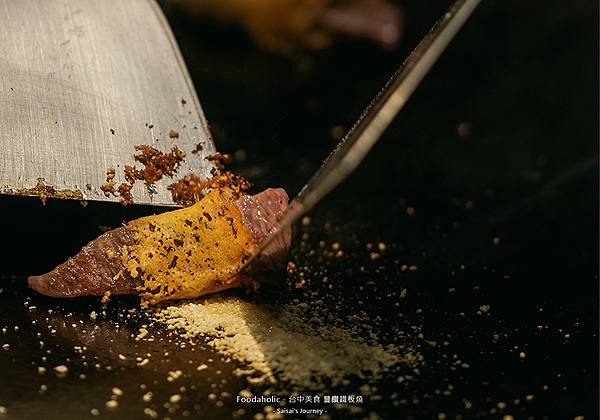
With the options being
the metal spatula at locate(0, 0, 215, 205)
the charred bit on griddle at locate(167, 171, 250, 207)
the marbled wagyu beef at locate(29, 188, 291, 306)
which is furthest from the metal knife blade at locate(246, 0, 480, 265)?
the metal spatula at locate(0, 0, 215, 205)

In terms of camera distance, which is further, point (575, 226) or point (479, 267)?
point (575, 226)

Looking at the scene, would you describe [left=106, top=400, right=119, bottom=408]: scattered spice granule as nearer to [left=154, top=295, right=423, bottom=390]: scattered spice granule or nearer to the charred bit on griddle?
[left=154, top=295, right=423, bottom=390]: scattered spice granule

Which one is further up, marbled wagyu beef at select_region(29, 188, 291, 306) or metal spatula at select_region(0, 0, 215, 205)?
metal spatula at select_region(0, 0, 215, 205)

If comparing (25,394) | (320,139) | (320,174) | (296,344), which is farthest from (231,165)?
(25,394)

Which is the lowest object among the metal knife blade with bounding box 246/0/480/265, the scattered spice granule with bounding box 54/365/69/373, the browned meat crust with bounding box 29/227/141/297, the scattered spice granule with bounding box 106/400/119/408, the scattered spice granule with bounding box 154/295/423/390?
the scattered spice granule with bounding box 106/400/119/408

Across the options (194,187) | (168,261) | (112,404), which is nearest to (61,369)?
(112,404)

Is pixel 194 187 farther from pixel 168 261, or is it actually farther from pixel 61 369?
pixel 61 369

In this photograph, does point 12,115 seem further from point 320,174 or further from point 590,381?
point 590,381

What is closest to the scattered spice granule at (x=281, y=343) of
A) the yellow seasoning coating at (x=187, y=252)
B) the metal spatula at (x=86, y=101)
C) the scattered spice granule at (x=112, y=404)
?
the yellow seasoning coating at (x=187, y=252)
